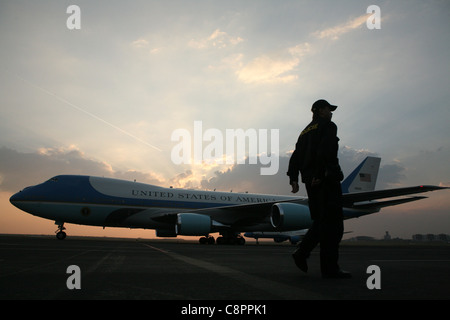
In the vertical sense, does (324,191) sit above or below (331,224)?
above

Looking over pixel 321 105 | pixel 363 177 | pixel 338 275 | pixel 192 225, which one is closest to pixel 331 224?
pixel 338 275

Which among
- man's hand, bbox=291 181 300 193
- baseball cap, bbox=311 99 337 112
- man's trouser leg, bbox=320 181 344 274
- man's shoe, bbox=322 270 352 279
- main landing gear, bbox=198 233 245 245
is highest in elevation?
baseball cap, bbox=311 99 337 112

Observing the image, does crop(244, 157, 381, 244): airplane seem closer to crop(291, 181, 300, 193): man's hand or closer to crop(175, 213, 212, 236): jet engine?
crop(175, 213, 212, 236): jet engine

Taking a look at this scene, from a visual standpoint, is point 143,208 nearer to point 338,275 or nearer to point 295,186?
point 295,186

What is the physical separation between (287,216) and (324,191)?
20.9ft

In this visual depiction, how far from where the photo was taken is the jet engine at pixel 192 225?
607 inches

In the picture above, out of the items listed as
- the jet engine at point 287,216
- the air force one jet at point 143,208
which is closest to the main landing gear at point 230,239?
the air force one jet at point 143,208

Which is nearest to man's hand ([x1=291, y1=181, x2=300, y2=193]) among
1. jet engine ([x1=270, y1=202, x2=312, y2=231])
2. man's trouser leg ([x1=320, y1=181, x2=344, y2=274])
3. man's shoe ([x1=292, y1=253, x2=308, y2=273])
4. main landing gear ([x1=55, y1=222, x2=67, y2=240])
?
man's trouser leg ([x1=320, y1=181, x2=344, y2=274])

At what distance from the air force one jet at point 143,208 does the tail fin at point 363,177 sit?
171cm

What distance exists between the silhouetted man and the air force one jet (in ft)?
39.1

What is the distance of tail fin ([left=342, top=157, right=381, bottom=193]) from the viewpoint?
2114 cm

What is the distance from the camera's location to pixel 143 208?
17.6 m

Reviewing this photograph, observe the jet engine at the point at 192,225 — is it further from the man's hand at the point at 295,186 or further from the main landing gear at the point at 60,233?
the man's hand at the point at 295,186
